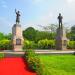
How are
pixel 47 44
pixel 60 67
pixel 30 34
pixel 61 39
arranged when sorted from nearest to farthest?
pixel 60 67 < pixel 61 39 < pixel 47 44 < pixel 30 34

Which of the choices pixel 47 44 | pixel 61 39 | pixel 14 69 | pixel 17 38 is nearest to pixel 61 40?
pixel 61 39

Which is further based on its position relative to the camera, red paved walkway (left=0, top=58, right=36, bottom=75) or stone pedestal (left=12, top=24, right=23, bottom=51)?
stone pedestal (left=12, top=24, right=23, bottom=51)

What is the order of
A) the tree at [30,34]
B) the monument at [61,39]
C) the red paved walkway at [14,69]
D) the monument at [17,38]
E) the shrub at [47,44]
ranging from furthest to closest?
the tree at [30,34] < the shrub at [47,44] < the monument at [61,39] < the monument at [17,38] < the red paved walkway at [14,69]

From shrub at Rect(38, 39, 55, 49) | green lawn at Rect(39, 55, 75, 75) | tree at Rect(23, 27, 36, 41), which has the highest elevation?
tree at Rect(23, 27, 36, 41)

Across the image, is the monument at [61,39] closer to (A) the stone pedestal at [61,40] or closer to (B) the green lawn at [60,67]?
(A) the stone pedestal at [61,40]

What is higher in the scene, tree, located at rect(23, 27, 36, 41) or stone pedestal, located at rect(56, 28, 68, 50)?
tree, located at rect(23, 27, 36, 41)

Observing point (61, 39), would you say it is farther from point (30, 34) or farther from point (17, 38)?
point (30, 34)

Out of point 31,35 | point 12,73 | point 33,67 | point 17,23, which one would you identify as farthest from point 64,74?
point 31,35

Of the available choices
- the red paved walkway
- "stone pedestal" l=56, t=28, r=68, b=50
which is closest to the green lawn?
the red paved walkway

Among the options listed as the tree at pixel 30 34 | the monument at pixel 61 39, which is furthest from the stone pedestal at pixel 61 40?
the tree at pixel 30 34

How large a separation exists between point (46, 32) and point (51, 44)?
1901cm

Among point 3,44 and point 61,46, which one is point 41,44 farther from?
point 61,46

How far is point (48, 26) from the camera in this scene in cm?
6219

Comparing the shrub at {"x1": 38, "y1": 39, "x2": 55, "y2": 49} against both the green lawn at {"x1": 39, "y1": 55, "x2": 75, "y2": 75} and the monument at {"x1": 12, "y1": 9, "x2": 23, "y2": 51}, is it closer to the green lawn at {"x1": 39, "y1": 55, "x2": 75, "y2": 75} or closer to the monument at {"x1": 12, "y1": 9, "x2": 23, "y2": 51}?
the monument at {"x1": 12, "y1": 9, "x2": 23, "y2": 51}
